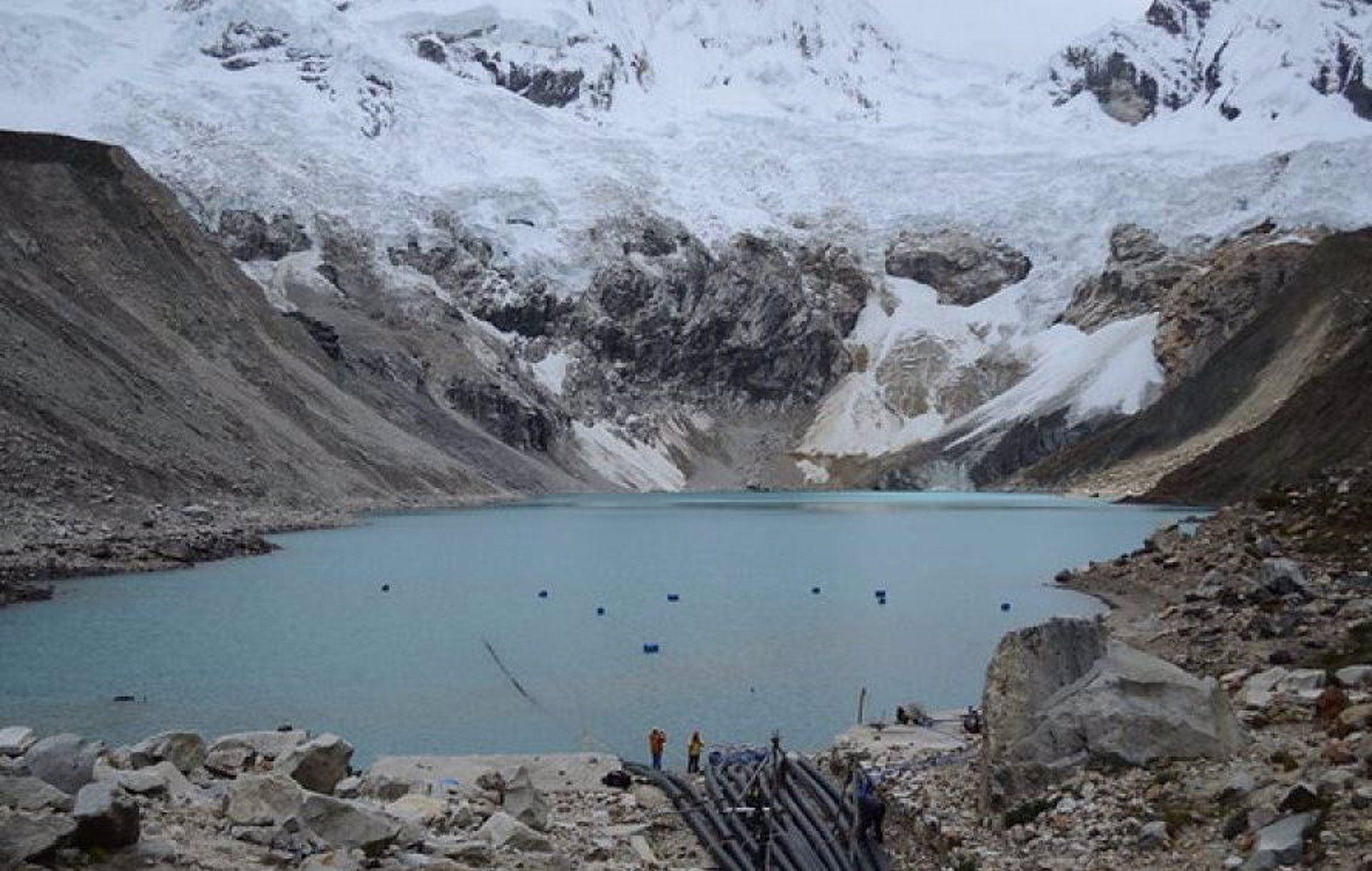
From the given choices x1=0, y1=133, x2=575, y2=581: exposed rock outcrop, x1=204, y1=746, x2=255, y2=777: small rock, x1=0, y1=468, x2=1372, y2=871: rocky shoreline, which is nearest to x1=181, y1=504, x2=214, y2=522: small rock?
x1=0, y1=133, x2=575, y2=581: exposed rock outcrop

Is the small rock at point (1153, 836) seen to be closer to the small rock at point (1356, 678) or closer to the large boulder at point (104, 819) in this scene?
the small rock at point (1356, 678)

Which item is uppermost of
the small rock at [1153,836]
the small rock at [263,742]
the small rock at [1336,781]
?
the small rock at [1336,781]

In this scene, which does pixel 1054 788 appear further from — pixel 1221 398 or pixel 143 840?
pixel 1221 398

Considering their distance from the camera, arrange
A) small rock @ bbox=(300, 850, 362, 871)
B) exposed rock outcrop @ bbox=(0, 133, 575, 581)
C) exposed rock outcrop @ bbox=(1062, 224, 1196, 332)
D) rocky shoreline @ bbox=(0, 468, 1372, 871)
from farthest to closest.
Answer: exposed rock outcrop @ bbox=(1062, 224, 1196, 332) → exposed rock outcrop @ bbox=(0, 133, 575, 581) → rocky shoreline @ bbox=(0, 468, 1372, 871) → small rock @ bbox=(300, 850, 362, 871)

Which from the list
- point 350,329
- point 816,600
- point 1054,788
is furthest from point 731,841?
point 350,329

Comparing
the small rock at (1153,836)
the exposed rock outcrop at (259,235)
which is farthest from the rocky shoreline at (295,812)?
the exposed rock outcrop at (259,235)

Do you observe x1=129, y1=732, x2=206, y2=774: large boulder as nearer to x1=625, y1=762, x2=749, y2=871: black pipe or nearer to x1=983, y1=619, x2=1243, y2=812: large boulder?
x1=625, y1=762, x2=749, y2=871: black pipe

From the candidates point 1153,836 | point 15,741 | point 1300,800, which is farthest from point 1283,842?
point 15,741
